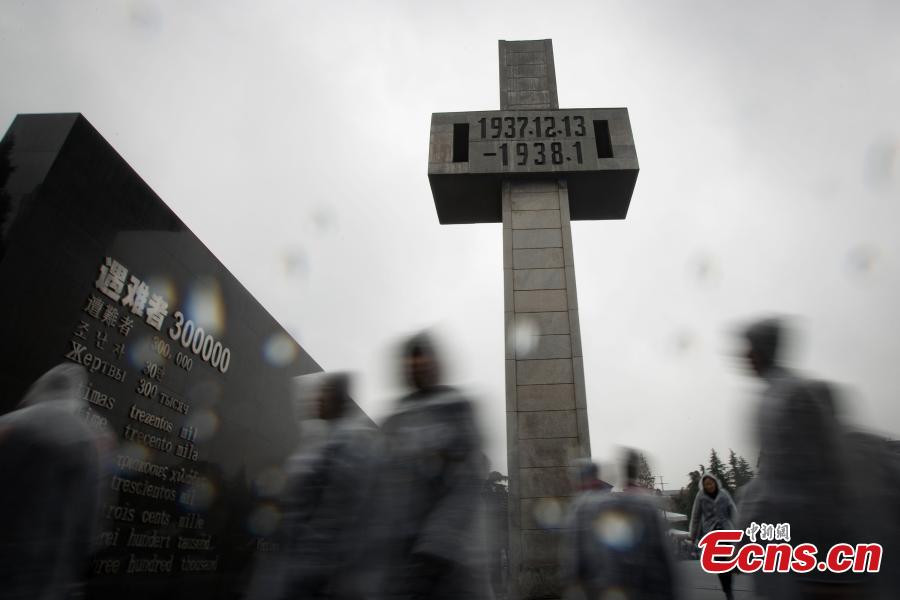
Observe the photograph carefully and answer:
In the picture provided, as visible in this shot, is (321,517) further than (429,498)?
Yes

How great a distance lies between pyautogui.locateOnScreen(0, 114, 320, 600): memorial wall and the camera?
4.70m

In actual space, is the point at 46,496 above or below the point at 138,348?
below

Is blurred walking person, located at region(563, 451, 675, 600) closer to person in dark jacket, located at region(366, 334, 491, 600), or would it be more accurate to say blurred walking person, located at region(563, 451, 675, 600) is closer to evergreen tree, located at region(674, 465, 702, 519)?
person in dark jacket, located at region(366, 334, 491, 600)

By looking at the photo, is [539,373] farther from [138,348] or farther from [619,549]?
[138,348]

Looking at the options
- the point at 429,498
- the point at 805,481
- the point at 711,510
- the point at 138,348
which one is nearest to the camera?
the point at 805,481

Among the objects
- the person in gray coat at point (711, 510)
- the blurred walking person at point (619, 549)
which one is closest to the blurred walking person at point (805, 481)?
the blurred walking person at point (619, 549)

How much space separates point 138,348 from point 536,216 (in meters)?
7.79

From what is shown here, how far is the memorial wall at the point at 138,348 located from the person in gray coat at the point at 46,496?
4.1 inches

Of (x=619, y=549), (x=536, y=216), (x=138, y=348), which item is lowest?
(x=619, y=549)

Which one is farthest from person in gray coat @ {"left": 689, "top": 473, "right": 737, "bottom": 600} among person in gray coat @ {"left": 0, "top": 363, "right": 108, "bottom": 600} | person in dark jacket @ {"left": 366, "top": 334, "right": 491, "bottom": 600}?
person in gray coat @ {"left": 0, "top": 363, "right": 108, "bottom": 600}

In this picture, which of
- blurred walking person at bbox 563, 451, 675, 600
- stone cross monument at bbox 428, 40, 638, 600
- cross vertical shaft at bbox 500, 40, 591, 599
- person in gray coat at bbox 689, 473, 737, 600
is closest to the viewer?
blurred walking person at bbox 563, 451, 675, 600

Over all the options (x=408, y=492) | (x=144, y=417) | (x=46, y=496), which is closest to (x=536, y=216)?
(x=144, y=417)

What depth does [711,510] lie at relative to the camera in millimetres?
5895

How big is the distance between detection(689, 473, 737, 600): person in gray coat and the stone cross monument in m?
2.81
